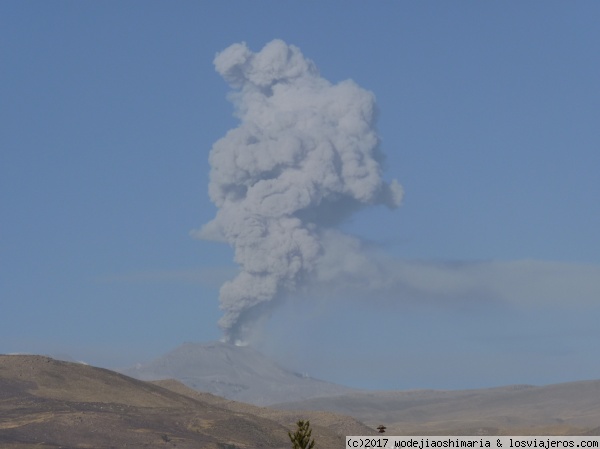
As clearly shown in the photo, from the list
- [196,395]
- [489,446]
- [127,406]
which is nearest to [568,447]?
[489,446]

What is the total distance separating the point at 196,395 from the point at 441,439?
126432 millimetres

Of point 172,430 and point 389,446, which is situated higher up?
point 172,430

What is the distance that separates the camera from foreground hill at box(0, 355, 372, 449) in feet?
404

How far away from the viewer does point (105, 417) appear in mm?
131875

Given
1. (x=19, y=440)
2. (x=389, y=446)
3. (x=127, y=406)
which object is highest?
(x=127, y=406)

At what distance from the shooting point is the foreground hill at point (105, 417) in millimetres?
123125

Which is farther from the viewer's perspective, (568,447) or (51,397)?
(51,397)

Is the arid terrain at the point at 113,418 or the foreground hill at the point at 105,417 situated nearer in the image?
the foreground hill at the point at 105,417

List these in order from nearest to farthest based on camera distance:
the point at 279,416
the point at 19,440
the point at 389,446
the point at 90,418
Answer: the point at 389,446 → the point at 19,440 → the point at 90,418 → the point at 279,416

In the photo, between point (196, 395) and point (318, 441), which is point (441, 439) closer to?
point (318, 441)

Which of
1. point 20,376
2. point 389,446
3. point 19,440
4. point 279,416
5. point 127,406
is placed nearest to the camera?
point 389,446

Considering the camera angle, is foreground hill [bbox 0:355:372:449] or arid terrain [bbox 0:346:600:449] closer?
foreground hill [bbox 0:355:372:449]

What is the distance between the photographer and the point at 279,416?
174 m

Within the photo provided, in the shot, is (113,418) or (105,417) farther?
(113,418)
